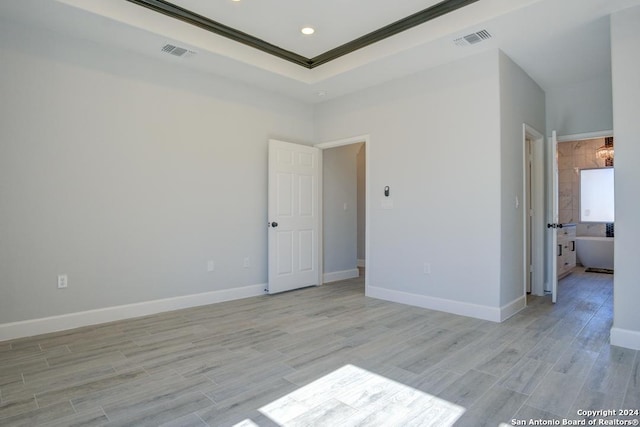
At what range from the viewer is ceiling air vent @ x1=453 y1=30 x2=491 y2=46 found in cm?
334

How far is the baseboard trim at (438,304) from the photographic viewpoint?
3639mm

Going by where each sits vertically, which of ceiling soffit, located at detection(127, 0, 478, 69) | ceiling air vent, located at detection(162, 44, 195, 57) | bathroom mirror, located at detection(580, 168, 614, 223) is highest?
ceiling soffit, located at detection(127, 0, 478, 69)

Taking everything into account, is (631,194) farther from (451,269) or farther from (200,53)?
(200,53)

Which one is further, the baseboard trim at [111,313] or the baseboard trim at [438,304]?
the baseboard trim at [438,304]

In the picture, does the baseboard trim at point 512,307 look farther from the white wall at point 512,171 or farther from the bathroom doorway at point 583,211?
the bathroom doorway at point 583,211

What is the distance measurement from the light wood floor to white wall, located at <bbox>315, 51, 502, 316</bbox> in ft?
1.59

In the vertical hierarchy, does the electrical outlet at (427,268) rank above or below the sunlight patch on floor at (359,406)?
above

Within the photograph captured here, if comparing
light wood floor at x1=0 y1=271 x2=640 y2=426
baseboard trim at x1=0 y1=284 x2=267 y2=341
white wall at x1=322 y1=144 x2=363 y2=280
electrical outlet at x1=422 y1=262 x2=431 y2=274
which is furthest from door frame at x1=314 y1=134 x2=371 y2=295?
baseboard trim at x1=0 y1=284 x2=267 y2=341

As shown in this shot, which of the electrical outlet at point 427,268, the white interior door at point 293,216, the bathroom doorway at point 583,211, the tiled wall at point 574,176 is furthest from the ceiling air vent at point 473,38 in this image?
the tiled wall at point 574,176

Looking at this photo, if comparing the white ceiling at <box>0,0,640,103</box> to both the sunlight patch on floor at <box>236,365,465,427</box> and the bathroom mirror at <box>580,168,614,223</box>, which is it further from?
the bathroom mirror at <box>580,168,614,223</box>

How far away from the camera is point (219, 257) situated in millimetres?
4441

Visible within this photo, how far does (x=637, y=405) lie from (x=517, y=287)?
208 centimetres

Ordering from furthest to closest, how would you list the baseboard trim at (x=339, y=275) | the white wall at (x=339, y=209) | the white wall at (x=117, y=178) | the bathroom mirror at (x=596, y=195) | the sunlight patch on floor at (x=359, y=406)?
the bathroom mirror at (x=596, y=195) < the white wall at (x=339, y=209) < the baseboard trim at (x=339, y=275) < the white wall at (x=117, y=178) < the sunlight patch on floor at (x=359, y=406)

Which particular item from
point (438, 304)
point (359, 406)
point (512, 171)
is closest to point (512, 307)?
point (438, 304)
